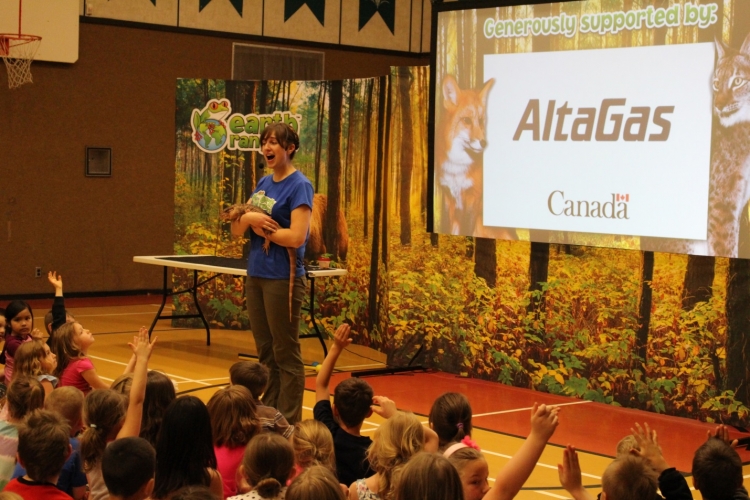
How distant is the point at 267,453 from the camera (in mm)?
2875

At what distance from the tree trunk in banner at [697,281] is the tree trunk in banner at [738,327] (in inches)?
4.8

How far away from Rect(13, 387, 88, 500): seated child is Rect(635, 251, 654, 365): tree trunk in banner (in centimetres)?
401

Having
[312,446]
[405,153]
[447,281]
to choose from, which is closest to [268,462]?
[312,446]

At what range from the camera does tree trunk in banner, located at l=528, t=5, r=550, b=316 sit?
7074 mm

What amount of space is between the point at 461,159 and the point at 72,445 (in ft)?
→ 15.0

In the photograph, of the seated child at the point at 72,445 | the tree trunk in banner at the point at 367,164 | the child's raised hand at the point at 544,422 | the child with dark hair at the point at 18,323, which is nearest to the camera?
the child's raised hand at the point at 544,422

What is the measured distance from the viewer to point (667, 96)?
640 centimetres

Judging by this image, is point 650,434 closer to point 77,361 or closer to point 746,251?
point 77,361

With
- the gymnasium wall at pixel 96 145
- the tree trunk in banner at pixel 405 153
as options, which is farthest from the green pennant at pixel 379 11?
the tree trunk in banner at pixel 405 153

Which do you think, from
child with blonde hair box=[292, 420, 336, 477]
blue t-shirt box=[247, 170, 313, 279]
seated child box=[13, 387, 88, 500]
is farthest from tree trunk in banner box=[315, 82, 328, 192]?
child with blonde hair box=[292, 420, 336, 477]

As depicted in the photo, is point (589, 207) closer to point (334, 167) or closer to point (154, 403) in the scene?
point (334, 167)

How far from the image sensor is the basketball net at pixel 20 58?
35.8 feet

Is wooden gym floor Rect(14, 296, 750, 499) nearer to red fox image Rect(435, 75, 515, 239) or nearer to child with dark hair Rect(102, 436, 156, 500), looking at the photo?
red fox image Rect(435, 75, 515, 239)

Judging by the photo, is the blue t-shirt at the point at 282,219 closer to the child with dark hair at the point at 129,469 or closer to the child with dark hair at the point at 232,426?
the child with dark hair at the point at 232,426
